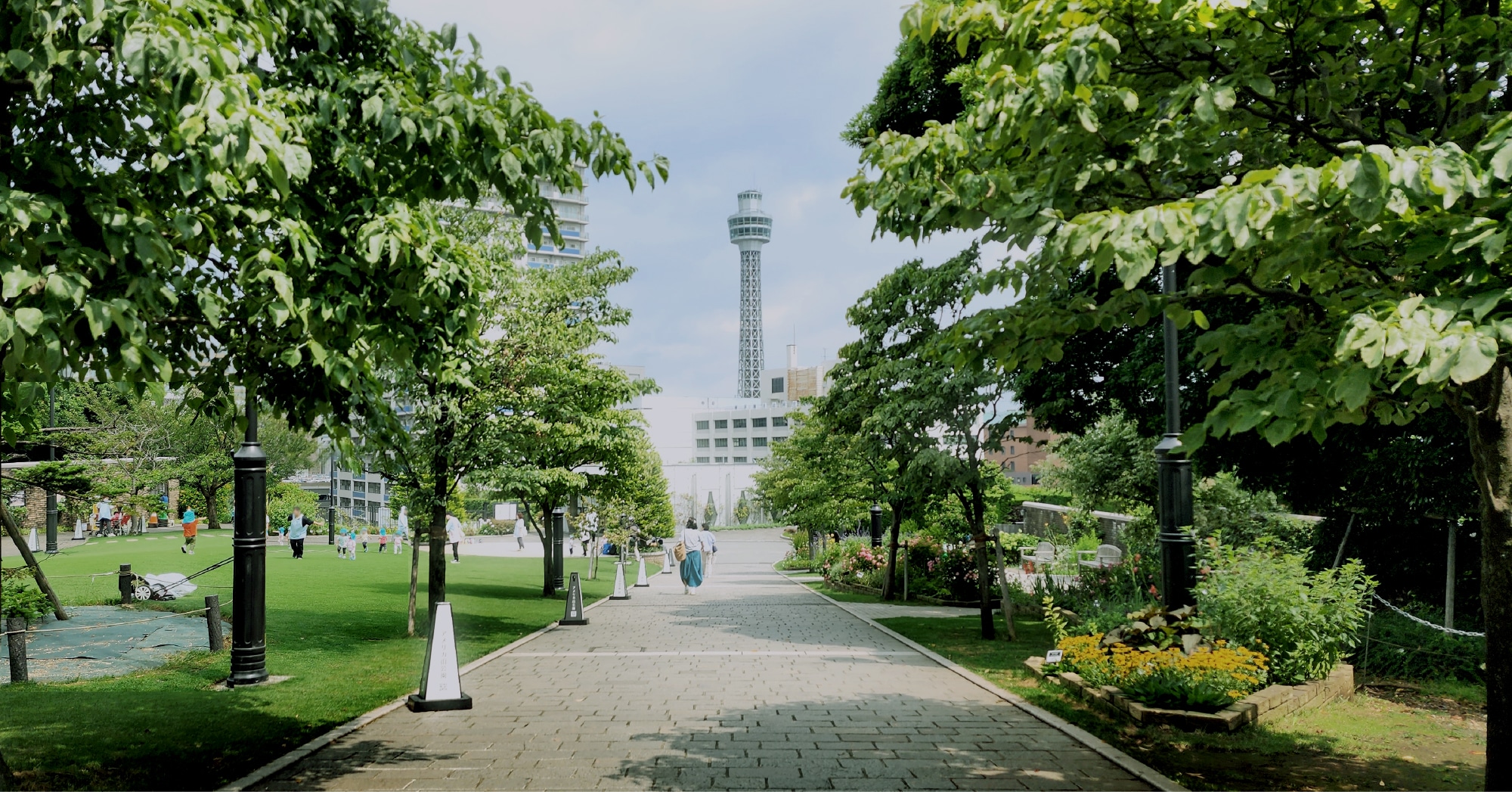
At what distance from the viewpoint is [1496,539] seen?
195 inches

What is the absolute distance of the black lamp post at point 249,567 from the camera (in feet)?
33.7

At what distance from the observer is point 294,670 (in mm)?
11609

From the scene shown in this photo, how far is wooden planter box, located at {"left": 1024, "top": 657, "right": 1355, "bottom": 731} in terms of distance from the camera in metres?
8.14

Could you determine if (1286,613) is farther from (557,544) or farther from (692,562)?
(557,544)

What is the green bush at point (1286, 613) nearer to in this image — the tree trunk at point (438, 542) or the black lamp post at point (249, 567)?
the black lamp post at point (249, 567)

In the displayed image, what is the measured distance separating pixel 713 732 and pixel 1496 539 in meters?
5.65

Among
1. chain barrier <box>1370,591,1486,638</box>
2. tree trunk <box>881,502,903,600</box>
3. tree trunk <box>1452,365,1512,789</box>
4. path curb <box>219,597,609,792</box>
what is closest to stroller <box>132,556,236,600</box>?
path curb <box>219,597,609,792</box>

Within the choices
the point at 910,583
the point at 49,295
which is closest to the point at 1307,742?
the point at 49,295

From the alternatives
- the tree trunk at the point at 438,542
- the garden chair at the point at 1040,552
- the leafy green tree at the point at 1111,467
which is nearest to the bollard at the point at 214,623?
the tree trunk at the point at 438,542

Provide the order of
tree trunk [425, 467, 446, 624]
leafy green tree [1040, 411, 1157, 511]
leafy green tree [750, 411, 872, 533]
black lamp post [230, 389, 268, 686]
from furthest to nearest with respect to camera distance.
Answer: leafy green tree [1040, 411, 1157, 511] < leafy green tree [750, 411, 872, 533] < tree trunk [425, 467, 446, 624] < black lamp post [230, 389, 268, 686]

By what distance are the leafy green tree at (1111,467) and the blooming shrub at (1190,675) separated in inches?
848

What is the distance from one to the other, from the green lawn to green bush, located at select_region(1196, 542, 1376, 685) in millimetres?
8394

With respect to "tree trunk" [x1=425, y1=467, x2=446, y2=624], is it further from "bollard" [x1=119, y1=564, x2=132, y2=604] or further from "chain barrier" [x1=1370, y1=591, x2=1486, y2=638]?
"chain barrier" [x1=1370, y1=591, x2=1486, y2=638]

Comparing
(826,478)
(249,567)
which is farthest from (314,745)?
(826,478)
